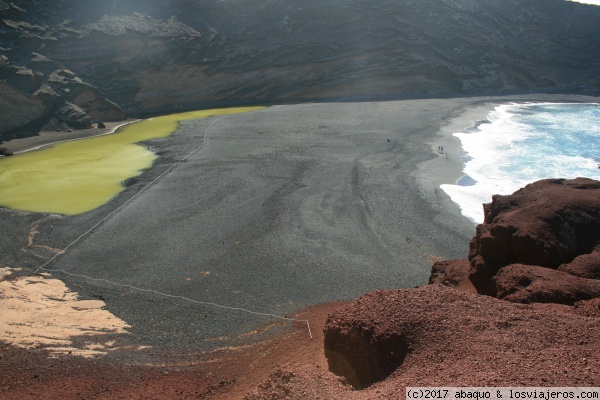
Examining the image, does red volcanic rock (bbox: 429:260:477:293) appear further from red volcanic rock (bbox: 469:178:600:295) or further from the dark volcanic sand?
the dark volcanic sand

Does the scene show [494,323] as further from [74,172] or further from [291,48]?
[291,48]

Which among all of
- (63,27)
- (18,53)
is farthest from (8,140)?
(63,27)

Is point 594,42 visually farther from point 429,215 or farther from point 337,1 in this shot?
point 429,215

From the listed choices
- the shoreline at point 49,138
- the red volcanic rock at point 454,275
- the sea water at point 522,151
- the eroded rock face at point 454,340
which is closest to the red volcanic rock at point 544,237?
the red volcanic rock at point 454,275

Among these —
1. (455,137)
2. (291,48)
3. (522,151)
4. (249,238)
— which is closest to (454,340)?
(249,238)

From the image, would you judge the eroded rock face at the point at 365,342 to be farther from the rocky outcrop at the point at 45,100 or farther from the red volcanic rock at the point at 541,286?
the rocky outcrop at the point at 45,100

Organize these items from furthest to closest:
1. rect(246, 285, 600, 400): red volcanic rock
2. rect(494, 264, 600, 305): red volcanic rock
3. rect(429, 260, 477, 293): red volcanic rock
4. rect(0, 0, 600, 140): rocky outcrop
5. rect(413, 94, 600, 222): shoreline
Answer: rect(0, 0, 600, 140): rocky outcrop → rect(413, 94, 600, 222): shoreline → rect(429, 260, 477, 293): red volcanic rock → rect(494, 264, 600, 305): red volcanic rock → rect(246, 285, 600, 400): red volcanic rock

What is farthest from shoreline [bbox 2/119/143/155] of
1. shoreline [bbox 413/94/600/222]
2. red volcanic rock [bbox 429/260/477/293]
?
red volcanic rock [bbox 429/260/477/293]
